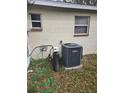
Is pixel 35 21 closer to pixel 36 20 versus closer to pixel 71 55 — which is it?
pixel 36 20

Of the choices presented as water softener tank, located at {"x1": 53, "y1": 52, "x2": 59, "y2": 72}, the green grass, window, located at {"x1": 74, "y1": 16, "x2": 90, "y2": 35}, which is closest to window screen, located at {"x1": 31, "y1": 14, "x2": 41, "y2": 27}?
the green grass

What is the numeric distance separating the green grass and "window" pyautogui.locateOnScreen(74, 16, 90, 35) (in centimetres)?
238

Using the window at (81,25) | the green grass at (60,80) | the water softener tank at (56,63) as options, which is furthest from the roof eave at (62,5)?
the green grass at (60,80)

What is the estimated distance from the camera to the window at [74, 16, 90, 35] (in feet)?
24.7

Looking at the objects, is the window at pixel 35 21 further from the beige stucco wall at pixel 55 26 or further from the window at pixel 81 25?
the window at pixel 81 25

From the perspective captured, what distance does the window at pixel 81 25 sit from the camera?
24.7 feet

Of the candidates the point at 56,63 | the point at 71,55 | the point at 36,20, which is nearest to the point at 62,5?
the point at 36,20

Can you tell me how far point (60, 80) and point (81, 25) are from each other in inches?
155

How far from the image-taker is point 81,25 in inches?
302

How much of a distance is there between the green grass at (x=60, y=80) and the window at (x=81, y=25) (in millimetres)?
2379
